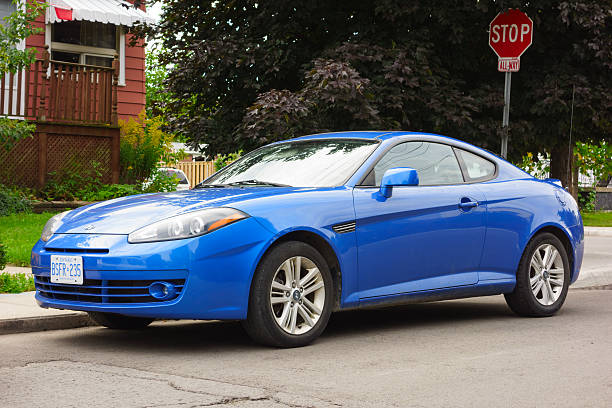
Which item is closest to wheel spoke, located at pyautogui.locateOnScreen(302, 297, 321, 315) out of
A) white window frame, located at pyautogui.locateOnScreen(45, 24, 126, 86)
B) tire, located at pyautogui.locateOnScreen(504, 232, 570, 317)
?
tire, located at pyautogui.locateOnScreen(504, 232, 570, 317)

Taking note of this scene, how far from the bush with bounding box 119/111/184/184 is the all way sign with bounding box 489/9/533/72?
727 cm

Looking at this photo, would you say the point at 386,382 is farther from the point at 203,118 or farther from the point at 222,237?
the point at 203,118

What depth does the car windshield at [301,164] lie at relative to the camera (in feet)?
23.6

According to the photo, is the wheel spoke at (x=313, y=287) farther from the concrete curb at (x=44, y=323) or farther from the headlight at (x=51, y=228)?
the concrete curb at (x=44, y=323)

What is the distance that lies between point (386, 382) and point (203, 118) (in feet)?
29.2

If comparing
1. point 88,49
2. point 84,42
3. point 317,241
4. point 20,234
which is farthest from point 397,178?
point 84,42

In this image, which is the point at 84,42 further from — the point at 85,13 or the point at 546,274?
the point at 546,274

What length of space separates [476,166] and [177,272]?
10.5 ft

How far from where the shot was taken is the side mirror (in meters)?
6.98

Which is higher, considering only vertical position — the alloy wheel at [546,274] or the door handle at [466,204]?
the door handle at [466,204]

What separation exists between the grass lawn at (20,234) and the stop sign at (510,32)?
6.49 metres

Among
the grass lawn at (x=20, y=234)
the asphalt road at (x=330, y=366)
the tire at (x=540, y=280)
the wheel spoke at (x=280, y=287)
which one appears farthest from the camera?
the grass lawn at (x=20, y=234)

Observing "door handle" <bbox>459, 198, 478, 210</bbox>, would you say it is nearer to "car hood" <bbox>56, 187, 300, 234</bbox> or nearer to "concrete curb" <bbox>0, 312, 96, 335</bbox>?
"car hood" <bbox>56, 187, 300, 234</bbox>

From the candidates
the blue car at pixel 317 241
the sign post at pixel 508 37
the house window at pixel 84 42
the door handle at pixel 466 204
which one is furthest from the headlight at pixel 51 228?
the house window at pixel 84 42
